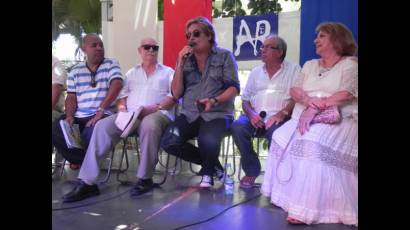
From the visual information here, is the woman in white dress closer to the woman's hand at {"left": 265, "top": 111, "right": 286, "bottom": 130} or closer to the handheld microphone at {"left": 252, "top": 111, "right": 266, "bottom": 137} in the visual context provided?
the woman's hand at {"left": 265, "top": 111, "right": 286, "bottom": 130}

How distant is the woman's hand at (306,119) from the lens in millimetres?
2742

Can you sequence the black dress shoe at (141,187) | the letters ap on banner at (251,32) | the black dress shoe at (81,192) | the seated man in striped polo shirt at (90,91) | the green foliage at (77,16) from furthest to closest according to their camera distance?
the green foliage at (77,16), the letters ap on banner at (251,32), the seated man in striped polo shirt at (90,91), the black dress shoe at (141,187), the black dress shoe at (81,192)

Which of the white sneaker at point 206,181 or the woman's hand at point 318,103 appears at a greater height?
the woman's hand at point 318,103

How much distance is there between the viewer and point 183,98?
150 inches

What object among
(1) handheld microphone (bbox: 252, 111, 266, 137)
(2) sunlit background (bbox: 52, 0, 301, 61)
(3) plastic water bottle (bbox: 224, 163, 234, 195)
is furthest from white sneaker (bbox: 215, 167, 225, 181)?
(2) sunlit background (bbox: 52, 0, 301, 61)

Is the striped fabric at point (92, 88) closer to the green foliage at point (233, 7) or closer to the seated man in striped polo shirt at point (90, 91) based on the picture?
the seated man in striped polo shirt at point (90, 91)

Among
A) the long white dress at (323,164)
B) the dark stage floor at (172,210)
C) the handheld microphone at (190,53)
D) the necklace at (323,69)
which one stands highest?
the handheld microphone at (190,53)

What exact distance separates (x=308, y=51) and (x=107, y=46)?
2.51 metres

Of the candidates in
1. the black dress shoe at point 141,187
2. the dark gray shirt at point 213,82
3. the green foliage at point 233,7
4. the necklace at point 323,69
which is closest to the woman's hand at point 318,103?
the necklace at point 323,69

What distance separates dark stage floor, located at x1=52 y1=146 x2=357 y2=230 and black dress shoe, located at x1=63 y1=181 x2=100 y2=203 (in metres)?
0.06

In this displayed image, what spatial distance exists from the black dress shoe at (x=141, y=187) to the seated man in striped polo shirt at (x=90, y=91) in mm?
771

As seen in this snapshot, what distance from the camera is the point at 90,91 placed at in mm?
3920
